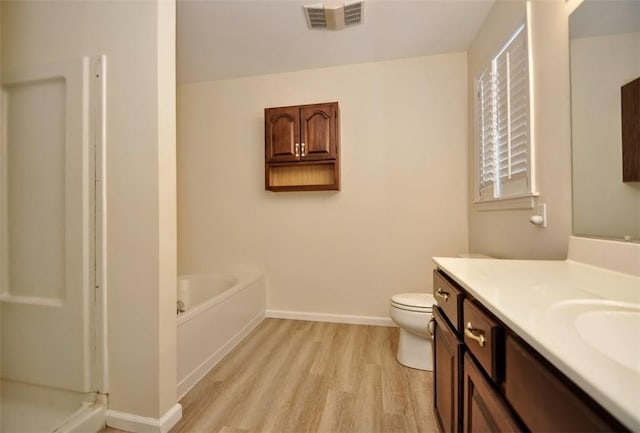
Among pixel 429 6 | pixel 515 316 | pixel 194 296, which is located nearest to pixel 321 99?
pixel 429 6

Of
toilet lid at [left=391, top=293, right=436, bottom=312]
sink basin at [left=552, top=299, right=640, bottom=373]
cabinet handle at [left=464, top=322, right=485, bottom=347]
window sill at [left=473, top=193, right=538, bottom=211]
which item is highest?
window sill at [left=473, top=193, right=538, bottom=211]

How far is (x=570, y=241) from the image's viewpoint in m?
1.20

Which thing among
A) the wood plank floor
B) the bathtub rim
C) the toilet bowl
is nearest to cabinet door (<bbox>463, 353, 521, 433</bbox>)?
the wood plank floor

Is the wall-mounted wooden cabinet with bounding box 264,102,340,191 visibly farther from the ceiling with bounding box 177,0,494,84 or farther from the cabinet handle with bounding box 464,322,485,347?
the cabinet handle with bounding box 464,322,485,347

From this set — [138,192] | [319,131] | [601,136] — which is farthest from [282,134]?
[601,136]

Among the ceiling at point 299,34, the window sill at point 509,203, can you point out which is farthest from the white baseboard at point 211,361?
the ceiling at point 299,34

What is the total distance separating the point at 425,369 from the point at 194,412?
4.52 feet

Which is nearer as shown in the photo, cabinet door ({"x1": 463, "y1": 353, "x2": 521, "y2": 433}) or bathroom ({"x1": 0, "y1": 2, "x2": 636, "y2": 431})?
cabinet door ({"x1": 463, "y1": 353, "x2": 521, "y2": 433})

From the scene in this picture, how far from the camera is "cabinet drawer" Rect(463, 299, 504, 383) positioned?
2.11ft

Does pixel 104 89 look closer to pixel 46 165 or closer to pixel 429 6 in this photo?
pixel 46 165

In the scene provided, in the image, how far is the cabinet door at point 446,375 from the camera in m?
0.92

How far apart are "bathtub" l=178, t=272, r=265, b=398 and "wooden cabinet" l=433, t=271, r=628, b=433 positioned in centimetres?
136

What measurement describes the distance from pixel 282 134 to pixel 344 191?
2.52 feet

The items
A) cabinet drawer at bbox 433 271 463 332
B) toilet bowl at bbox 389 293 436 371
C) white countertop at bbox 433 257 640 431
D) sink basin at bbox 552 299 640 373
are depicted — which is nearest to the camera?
white countertop at bbox 433 257 640 431
